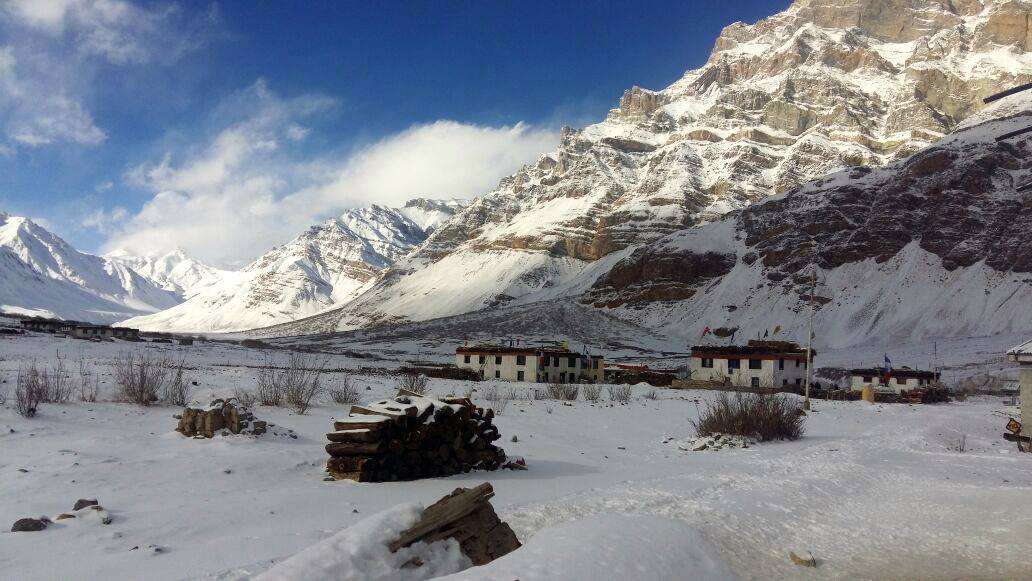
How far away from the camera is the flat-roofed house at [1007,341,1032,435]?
714 inches

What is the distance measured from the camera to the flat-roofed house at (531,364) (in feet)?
182

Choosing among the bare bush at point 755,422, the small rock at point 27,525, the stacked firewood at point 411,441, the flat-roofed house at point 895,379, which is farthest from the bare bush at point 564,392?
the flat-roofed house at point 895,379

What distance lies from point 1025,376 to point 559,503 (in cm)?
1671

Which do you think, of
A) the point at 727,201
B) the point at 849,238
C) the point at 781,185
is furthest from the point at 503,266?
the point at 849,238

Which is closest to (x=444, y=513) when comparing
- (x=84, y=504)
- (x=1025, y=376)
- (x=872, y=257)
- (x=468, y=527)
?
(x=468, y=527)

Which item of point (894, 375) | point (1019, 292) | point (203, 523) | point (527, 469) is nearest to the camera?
point (203, 523)

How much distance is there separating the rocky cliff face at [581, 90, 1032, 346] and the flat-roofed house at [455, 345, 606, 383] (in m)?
43.9

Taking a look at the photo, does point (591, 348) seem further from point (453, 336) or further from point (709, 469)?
point (709, 469)

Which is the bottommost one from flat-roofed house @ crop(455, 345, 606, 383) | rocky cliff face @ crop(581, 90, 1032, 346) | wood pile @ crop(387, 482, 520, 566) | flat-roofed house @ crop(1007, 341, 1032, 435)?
flat-roofed house @ crop(455, 345, 606, 383)

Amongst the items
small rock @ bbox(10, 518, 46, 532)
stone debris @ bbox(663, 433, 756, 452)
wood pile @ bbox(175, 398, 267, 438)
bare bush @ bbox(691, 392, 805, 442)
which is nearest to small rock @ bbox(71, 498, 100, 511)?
small rock @ bbox(10, 518, 46, 532)

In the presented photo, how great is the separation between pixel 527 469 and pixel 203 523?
6469 millimetres

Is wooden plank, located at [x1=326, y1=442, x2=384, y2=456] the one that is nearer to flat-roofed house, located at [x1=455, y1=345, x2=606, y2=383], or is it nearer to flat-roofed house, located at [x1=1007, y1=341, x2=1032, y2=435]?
flat-roofed house, located at [x1=1007, y1=341, x2=1032, y2=435]

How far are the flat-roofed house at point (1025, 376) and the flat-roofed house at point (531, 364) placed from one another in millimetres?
36414

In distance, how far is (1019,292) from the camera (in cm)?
8175
